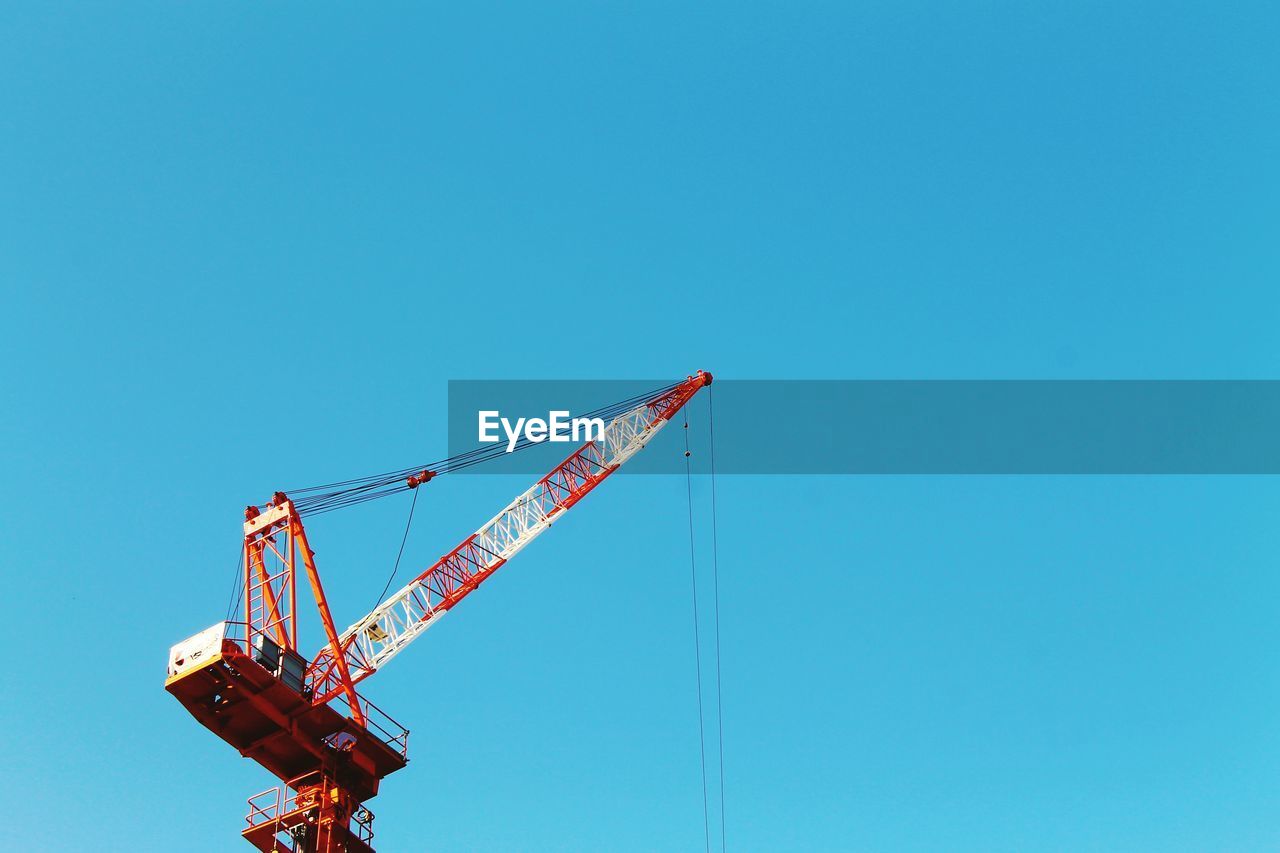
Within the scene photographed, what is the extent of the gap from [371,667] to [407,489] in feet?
34.0

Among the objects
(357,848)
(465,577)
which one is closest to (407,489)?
(465,577)

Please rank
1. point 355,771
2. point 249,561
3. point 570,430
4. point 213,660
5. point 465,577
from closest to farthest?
point 213,660 → point 355,771 → point 249,561 → point 465,577 → point 570,430

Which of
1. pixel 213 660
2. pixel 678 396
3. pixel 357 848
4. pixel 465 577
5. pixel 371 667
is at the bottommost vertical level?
pixel 357 848

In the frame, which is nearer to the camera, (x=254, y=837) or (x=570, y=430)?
(x=254, y=837)

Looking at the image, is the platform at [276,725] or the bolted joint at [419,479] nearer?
the platform at [276,725]

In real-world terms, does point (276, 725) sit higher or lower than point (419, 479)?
lower

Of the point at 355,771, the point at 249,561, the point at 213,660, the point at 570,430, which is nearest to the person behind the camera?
the point at 213,660

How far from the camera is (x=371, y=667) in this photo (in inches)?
2724

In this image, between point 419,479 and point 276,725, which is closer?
point 276,725

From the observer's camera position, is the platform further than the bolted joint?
No

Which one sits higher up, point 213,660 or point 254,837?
point 213,660

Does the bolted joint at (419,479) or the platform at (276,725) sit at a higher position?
the bolted joint at (419,479)

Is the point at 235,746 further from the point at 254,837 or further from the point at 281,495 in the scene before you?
the point at 281,495

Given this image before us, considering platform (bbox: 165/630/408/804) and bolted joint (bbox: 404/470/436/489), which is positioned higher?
bolted joint (bbox: 404/470/436/489)
